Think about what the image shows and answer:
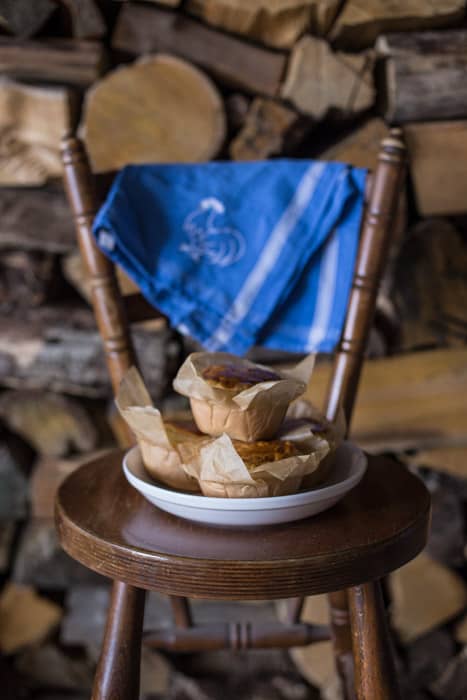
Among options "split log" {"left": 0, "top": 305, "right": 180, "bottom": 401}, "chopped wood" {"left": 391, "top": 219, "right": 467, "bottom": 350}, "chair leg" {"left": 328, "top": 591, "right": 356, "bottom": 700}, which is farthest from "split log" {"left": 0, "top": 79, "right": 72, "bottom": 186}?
"chair leg" {"left": 328, "top": 591, "right": 356, "bottom": 700}

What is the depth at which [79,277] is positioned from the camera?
123cm

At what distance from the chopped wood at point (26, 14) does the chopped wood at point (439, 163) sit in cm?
61

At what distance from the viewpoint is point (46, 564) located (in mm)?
1277

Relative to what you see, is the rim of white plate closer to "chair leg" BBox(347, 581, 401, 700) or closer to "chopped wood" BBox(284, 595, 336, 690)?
"chair leg" BBox(347, 581, 401, 700)

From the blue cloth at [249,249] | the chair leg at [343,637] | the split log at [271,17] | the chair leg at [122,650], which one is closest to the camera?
the chair leg at [122,650]

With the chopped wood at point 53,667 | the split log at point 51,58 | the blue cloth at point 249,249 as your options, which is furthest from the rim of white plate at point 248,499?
the chopped wood at point 53,667

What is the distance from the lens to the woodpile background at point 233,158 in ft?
3.68

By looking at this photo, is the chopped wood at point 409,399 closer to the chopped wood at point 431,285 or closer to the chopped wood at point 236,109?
the chopped wood at point 431,285

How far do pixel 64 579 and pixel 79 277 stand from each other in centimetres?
56

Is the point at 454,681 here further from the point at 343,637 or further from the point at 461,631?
the point at 343,637

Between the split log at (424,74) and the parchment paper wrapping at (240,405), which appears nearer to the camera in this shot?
the parchment paper wrapping at (240,405)

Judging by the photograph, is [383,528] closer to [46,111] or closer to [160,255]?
[160,255]

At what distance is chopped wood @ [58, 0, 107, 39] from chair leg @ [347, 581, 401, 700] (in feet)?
3.11

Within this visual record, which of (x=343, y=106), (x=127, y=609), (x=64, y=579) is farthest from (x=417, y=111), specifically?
(x=64, y=579)
